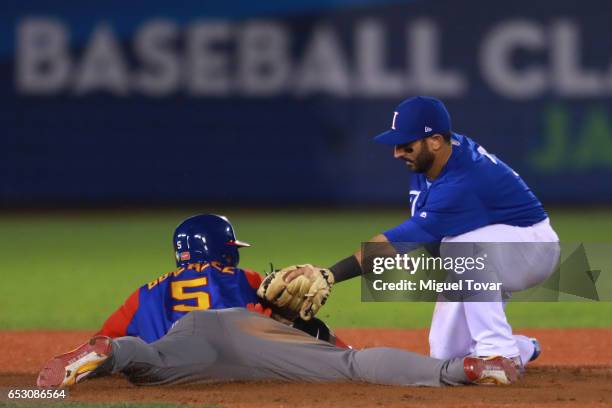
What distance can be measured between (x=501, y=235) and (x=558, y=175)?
1232 centimetres

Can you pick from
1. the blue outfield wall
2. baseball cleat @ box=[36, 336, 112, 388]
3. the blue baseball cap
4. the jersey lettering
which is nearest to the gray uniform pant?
baseball cleat @ box=[36, 336, 112, 388]

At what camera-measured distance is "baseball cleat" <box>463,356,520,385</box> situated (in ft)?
18.3

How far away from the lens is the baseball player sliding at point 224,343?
5.56m

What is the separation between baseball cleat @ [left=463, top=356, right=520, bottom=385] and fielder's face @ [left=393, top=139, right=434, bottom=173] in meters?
1.06

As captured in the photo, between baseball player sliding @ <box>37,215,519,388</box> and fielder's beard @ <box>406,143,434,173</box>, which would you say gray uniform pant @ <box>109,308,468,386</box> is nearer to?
baseball player sliding @ <box>37,215,519,388</box>

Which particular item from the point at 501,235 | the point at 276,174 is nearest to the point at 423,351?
the point at 501,235

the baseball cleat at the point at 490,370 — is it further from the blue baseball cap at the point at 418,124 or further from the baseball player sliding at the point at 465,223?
the blue baseball cap at the point at 418,124

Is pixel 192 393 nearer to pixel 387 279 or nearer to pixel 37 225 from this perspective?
pixel 387 279

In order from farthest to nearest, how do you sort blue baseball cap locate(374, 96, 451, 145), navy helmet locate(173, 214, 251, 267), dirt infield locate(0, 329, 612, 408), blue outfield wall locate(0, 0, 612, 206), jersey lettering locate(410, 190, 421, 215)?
blue outfield wall locate(0, 0, 612, 206) < jersey lettering locate(410, 190, 421, 215) < blue baseball cap locate(374, 96, 451, 145) < navy helmet locate(173, 214, 251, 267) < dirt infield locate(0, 329, 612, 408)

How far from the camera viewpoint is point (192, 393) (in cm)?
559

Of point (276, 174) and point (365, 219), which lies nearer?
point (365, 219)

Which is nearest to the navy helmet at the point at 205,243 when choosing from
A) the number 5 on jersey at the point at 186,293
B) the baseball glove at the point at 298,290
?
the number 5 on jersey at the point at 186,293

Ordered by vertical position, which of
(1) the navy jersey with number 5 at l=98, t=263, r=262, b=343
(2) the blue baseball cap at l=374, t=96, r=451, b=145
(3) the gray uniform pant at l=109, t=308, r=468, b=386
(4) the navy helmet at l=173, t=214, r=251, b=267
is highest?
(2) the blue baseball cap at l=374, t=96, r=451, b=145

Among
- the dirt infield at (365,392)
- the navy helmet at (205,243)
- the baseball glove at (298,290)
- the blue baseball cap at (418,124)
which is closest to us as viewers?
the dirt infield at (365,392)
